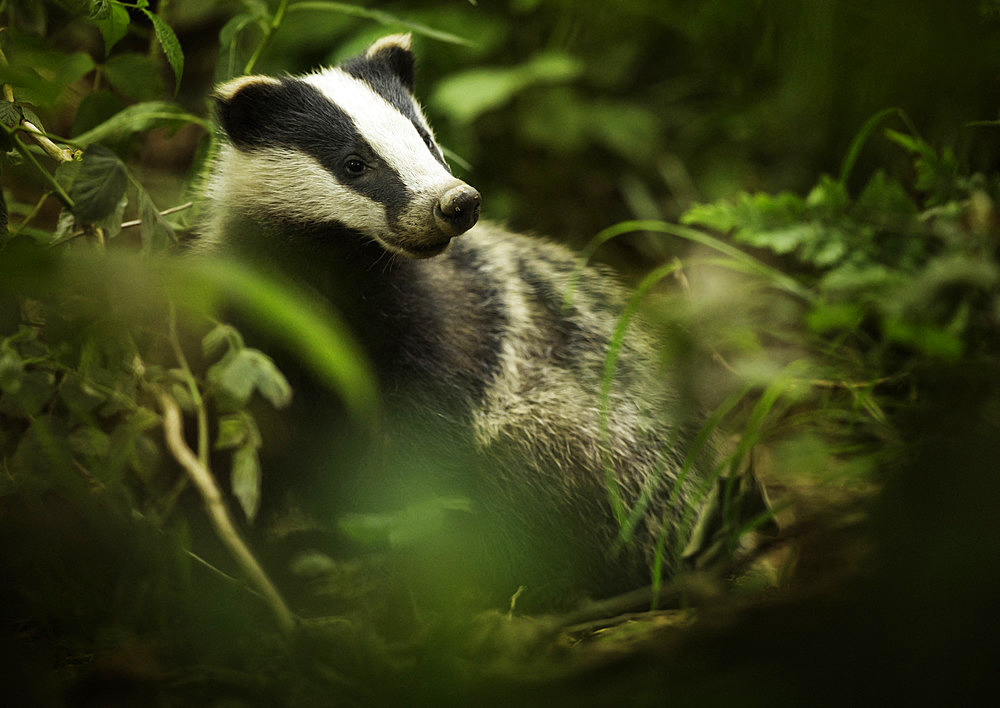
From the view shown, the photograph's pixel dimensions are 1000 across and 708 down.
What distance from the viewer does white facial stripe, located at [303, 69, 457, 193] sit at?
2205 millimetres

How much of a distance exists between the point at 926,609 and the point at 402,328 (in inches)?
69.3

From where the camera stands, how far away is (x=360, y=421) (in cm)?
241

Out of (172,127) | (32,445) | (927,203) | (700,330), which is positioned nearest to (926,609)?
(700,330)

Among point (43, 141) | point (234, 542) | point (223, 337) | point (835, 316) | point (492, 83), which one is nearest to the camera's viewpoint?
point (234, 542)

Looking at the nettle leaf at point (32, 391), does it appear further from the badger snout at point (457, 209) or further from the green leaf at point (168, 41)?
the badger snout at point (457, 209)

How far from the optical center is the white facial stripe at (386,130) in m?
2.21

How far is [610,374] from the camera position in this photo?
2.13 m

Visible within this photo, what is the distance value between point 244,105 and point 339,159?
0.36m

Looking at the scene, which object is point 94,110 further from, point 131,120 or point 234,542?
point 234,542

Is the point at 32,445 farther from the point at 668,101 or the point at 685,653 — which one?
the point at 668,101

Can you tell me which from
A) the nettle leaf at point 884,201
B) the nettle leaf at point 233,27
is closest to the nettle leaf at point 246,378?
the nettle leaf at point 233,27

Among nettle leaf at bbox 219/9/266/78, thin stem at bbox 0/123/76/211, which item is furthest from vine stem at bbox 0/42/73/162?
nettle leaf at bbox 219/9/266/78

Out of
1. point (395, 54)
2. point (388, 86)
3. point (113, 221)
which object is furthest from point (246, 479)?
point (395, 54)

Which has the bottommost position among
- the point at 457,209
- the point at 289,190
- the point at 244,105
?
the point at 289,190
